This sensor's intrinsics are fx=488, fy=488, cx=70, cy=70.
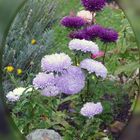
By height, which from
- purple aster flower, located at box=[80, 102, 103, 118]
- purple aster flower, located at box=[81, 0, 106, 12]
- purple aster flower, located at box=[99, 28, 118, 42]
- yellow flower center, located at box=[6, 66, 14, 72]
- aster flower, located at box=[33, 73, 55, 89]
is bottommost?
purple aster flower, located at box=[80, 102, 103, 118]

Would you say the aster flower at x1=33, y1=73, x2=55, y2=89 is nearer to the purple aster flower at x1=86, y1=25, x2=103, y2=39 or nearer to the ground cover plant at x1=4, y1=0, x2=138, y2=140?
the ground cover plant at x1=4, y1=0, x2=138, y2=140

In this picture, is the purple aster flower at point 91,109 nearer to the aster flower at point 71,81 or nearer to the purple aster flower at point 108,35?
the aster flower at point 71,81

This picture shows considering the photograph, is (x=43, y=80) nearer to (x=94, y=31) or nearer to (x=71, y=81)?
(x=71, y=81)

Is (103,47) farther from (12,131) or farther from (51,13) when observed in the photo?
(12,131)

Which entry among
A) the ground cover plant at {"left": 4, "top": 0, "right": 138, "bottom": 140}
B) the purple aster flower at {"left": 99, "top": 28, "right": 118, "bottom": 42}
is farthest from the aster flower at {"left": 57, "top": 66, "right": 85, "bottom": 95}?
the purple aster flower at {"left": 99, "top": 28, "right": 118, "bottom": 42}

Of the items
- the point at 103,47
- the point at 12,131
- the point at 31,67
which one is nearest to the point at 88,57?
the point at 103,47

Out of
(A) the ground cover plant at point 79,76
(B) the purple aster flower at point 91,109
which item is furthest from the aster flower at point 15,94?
(B) the purple aster flower at point 91,109

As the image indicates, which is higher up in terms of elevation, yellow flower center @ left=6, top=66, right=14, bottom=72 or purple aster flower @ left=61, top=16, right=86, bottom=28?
purple aster flower @ left=61, top=16, right=86, bottom=28
